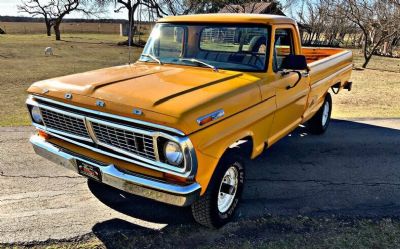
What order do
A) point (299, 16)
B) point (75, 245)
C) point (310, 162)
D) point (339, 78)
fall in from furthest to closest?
point (299, 16), point (339, 78), point (310, 162), point (75, 245)

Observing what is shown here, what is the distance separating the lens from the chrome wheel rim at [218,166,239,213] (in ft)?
11.8

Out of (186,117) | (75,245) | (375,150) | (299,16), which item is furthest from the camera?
(299,16)

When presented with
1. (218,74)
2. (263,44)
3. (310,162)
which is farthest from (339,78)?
(218,74)

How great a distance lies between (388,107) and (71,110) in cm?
841

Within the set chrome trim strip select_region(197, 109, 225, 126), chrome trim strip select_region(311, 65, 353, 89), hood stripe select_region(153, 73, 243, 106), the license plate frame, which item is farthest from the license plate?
chrome trim strip select_region(311, 65, 353, 89)

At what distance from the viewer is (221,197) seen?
12.0 ft

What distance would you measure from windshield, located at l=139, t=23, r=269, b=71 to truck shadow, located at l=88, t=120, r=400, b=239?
5.02 feet

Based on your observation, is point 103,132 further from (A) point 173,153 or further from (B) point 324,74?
(B) point 324,74

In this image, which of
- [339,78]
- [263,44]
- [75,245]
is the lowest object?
[75,245]

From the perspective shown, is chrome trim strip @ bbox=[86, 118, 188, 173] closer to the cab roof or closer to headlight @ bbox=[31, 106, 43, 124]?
headlight @ bbox=[31, 106, 43, 124]

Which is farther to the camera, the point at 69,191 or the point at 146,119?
the point at 69,191

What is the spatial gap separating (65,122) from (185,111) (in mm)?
1298

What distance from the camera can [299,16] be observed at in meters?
34.8

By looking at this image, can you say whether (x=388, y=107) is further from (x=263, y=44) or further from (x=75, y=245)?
(x=75, y=245)
